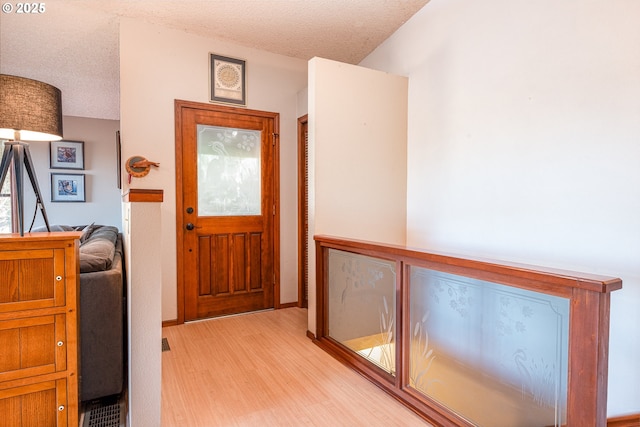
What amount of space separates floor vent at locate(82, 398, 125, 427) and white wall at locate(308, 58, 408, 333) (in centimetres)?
146

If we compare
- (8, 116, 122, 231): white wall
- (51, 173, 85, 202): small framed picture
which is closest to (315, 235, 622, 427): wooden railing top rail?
(8, 116, 122, 231): white wall

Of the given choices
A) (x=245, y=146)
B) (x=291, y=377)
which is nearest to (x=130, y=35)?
(x=245, y=146)

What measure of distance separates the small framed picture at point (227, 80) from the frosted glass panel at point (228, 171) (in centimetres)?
31

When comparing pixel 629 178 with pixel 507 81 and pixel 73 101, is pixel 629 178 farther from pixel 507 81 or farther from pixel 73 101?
pixel 73 101

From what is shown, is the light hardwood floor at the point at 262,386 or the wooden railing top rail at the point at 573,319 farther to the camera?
the light hardwood floor at the point at 262,386

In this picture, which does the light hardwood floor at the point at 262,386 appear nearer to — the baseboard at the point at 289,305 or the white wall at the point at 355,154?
the white wall at the point at 355,154

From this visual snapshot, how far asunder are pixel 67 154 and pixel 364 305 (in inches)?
214

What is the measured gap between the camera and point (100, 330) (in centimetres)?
183

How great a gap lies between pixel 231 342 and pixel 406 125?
8.36ft

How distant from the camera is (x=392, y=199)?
3.27 meters

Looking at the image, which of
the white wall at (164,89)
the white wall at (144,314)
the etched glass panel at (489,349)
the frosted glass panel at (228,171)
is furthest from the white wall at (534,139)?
the white wall at (144,314)

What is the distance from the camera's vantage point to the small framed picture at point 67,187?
17.3 feet

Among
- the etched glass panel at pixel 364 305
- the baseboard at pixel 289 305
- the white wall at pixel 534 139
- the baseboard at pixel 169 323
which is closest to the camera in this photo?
the white wall at pixel 534 139

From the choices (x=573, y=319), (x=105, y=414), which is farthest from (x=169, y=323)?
(x=573, y=319)
